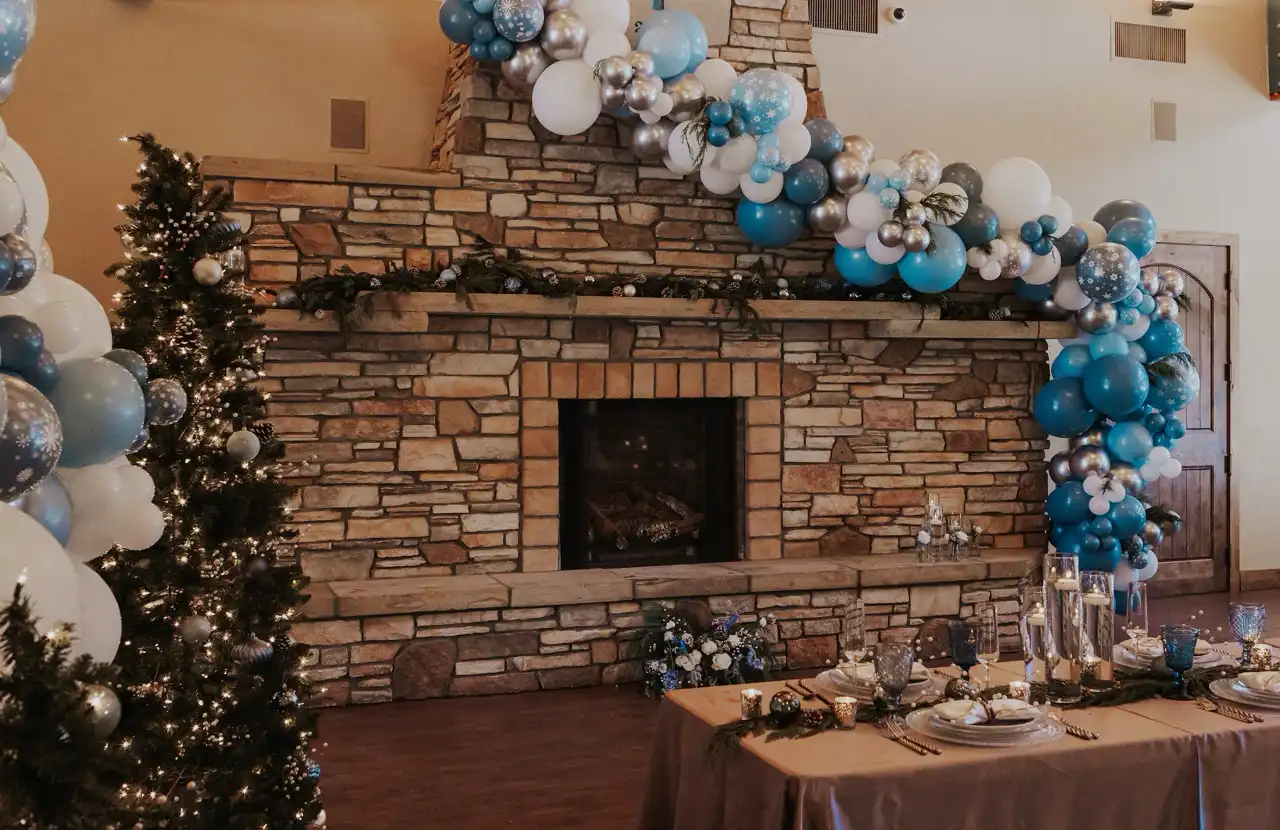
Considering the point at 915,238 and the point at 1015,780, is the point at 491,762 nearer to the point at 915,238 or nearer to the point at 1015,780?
the point at 1015,780

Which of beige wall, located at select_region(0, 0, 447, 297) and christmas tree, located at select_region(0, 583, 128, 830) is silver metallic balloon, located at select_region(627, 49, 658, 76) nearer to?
beige wall, located at select_region(0, 0, 447, 297)

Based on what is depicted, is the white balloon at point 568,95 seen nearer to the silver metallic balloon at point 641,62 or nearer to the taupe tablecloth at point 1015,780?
the silver metallic balloon at point 641,62

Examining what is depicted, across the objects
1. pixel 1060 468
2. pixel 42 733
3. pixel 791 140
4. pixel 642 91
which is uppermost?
pixel 642 91

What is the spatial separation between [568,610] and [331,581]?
1.09m

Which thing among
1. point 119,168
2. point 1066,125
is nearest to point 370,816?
point 119,168

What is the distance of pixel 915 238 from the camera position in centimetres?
552

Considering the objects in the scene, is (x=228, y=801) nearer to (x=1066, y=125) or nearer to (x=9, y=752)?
(x=9, y=752)

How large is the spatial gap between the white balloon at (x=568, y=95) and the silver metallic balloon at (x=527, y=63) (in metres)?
0.04

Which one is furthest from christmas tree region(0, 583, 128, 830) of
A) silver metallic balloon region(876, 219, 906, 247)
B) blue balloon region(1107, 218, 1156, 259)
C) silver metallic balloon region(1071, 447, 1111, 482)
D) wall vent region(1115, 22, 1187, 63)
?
wall vent region(1115, 22, 1187, 63)

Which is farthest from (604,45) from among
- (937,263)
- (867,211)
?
(937,263)

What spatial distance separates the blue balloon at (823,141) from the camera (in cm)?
560

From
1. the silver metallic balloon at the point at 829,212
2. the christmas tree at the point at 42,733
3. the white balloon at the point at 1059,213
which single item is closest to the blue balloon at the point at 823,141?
the silver metallic balloon at the point at 829,212

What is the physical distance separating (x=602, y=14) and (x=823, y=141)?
1.20 meters

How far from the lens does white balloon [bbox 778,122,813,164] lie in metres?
5.46
